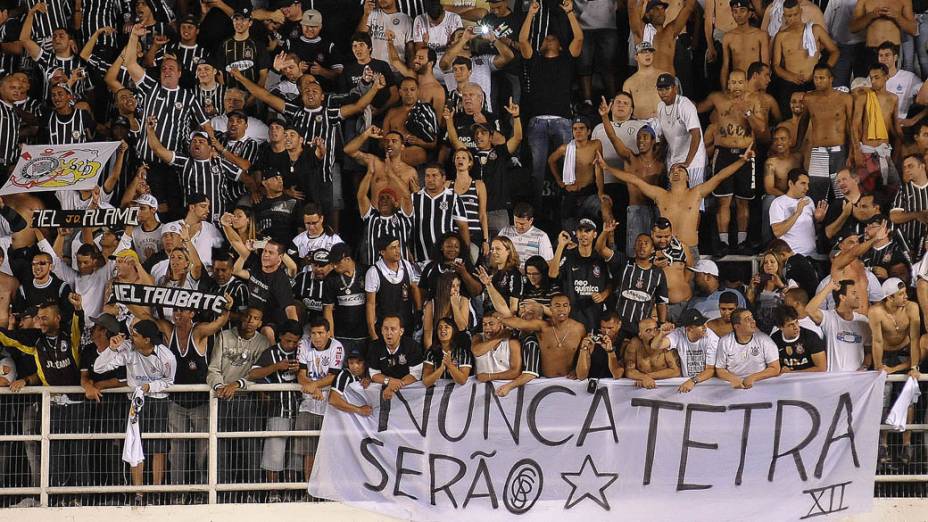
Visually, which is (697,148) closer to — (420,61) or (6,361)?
(420,61)

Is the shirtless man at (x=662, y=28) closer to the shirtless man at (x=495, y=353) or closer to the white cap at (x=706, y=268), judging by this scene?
the white cap at (x=706, y=268)

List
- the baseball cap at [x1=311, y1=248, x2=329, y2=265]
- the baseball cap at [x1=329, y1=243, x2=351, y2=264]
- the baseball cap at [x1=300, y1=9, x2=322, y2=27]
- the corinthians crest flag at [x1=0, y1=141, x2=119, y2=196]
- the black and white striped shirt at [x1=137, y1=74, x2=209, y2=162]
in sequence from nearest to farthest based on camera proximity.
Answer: the baseball cap at [x1=329, y1=243, x2=351, y2=264] < the baseball cap at [x1=311, y1=248, x2=329, y2=265] < the corinthians crest flag at [x1=0, y1=141, x2=119, y2=196] < the black and white striped shirt at [x1=137, y1=74, x2=209, y2=162] < the baseball cap at [x1=300, y1=9, x2=322, y2=27]

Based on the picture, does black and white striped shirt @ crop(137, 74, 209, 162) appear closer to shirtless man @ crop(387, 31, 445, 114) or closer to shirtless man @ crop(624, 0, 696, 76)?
shirtless man @ crop(387, 31, 445, 114)

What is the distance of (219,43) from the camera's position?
682 inches

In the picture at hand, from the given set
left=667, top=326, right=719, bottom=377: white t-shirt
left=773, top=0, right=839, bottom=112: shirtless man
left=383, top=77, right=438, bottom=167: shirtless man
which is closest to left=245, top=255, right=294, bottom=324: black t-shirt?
left=383, top=77, right=438, bottom=167: shirtless man

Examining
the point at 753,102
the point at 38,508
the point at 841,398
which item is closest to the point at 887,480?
the point at 841,398

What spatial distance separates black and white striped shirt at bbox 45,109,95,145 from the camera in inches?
663

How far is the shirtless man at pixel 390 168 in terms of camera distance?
1600 centimetres

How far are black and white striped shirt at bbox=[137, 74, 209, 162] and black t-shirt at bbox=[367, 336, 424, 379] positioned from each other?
142 inches

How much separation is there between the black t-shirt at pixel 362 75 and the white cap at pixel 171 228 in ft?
7.76

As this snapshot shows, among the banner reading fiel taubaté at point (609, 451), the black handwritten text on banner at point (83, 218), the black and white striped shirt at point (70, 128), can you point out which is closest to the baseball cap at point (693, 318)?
the banner reading fiel taubaté at point (609, 451)

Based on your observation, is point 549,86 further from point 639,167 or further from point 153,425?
point 153,425

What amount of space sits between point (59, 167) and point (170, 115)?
1.30m

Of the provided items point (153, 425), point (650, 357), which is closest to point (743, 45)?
point (650, 357)
